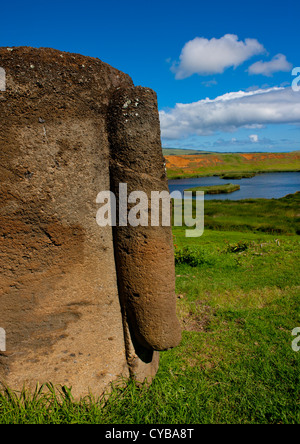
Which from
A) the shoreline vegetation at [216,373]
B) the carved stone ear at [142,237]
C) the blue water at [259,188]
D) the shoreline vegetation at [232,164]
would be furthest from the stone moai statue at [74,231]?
the shoreline vegetation at [232,164]

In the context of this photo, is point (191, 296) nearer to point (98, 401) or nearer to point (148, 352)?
point (148, 352)

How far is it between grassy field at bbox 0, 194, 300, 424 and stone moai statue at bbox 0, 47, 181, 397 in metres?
0.26

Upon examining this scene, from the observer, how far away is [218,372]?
3.94 m

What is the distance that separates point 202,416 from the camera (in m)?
3.18

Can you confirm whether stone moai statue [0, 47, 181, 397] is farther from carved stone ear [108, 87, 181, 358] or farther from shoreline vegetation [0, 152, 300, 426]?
shoreline vegetation [0, 152, 300, 426]

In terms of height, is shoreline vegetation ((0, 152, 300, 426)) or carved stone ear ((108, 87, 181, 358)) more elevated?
carved stone ear ((108, 87, 181, 358))

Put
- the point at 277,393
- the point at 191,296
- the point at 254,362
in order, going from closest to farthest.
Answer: the point at 277,393 < the point at 254,362 < the point at 191,296

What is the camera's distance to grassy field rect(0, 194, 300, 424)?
3.09 m

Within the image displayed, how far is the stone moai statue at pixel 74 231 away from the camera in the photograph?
2.86 meters

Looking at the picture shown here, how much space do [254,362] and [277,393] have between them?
603 mm

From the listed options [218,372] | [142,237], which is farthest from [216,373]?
[142,237]

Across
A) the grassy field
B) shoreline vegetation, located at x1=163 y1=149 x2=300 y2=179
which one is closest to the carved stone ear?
the grassy field
